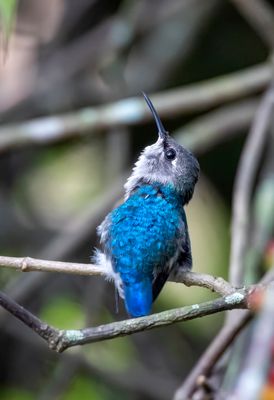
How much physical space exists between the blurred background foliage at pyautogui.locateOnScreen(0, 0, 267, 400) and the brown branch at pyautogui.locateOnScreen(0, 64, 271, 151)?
0.19m

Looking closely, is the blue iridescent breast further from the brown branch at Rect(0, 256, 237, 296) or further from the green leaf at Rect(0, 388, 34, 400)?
the green leaf at Rect(0, 388, 34, 400)

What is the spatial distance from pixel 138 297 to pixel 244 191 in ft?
5.12

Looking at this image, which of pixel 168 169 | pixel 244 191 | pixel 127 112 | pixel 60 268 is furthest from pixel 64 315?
pixel 60 268

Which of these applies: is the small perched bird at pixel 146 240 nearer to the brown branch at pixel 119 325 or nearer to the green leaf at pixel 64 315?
the brown branch at pixel 119 325

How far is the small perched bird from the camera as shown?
2.94 metres

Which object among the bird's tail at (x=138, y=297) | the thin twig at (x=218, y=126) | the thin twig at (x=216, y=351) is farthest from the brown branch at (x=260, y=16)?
the bird's tail at (x=138, y=297)

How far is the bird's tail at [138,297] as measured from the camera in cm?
283

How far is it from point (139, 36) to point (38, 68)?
0.73 meters

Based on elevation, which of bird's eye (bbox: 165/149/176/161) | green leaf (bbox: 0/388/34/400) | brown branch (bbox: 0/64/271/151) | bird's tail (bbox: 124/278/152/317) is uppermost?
brown branch (bbox: 0/64/271/151)

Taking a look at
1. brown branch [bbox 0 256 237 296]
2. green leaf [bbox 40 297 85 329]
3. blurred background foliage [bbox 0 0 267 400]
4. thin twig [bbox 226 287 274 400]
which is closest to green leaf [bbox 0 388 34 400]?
blurred background foliage [bbox 0 0 267 400]

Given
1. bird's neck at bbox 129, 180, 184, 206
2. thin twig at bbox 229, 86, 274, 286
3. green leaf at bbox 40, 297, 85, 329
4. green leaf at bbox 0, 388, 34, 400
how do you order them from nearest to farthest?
1. bird's neck at bbox 129, 180, 184, 206
2. thin twig at bbox 229, 86, 274, 286
3. green leaf at bbox 0, 388, 34, 400
4. green leaf at bbox 40, 297, 85, 329

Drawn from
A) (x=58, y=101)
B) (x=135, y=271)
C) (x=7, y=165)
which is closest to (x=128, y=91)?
(x=58, y=101)

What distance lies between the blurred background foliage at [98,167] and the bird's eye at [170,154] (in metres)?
1.26

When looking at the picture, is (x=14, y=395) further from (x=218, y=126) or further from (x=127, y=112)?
(x=218, y=126)
